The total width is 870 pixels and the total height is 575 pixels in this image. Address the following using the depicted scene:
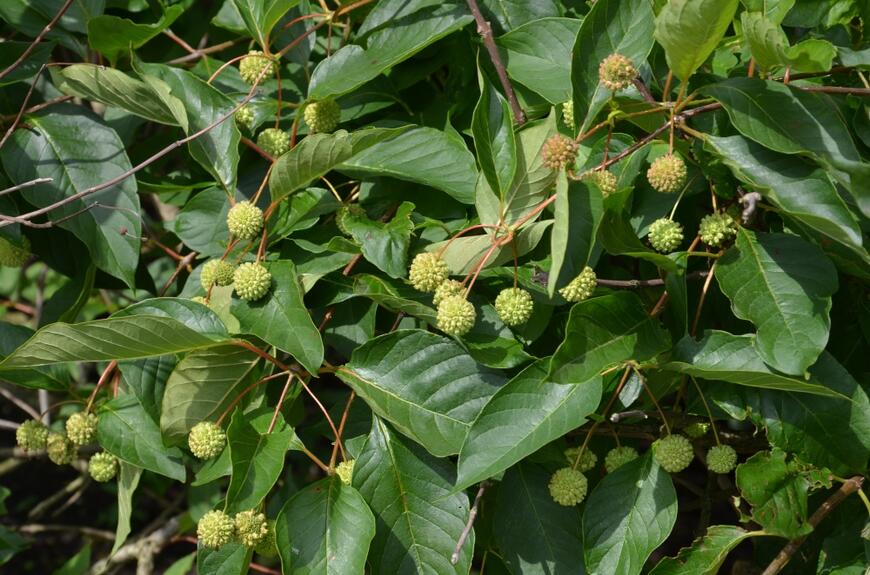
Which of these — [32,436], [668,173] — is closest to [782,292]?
[668,173]

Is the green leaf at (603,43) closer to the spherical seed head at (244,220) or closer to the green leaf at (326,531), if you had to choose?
the spherical seed head at (244,220)

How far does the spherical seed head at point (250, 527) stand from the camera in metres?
1.58

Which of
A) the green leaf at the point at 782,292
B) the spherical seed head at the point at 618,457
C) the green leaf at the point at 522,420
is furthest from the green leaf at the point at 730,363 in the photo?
the spherical seed head at the point at 618,457

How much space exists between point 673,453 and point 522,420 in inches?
11.4

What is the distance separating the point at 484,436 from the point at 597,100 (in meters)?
0.56

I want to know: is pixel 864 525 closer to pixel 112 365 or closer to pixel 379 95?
pixel 379 95

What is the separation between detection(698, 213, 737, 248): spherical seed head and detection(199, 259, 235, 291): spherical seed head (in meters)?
0.82

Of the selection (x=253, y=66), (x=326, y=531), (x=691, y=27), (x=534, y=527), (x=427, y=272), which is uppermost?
(x=691, y=27)

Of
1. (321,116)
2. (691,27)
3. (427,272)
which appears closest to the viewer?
(691,27)

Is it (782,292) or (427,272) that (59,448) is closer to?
(427,272)

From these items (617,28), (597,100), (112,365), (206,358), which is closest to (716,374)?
(597,100)

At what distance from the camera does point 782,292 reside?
4.59 feet

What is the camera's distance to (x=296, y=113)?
175 cm

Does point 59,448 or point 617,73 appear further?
point 59,448
